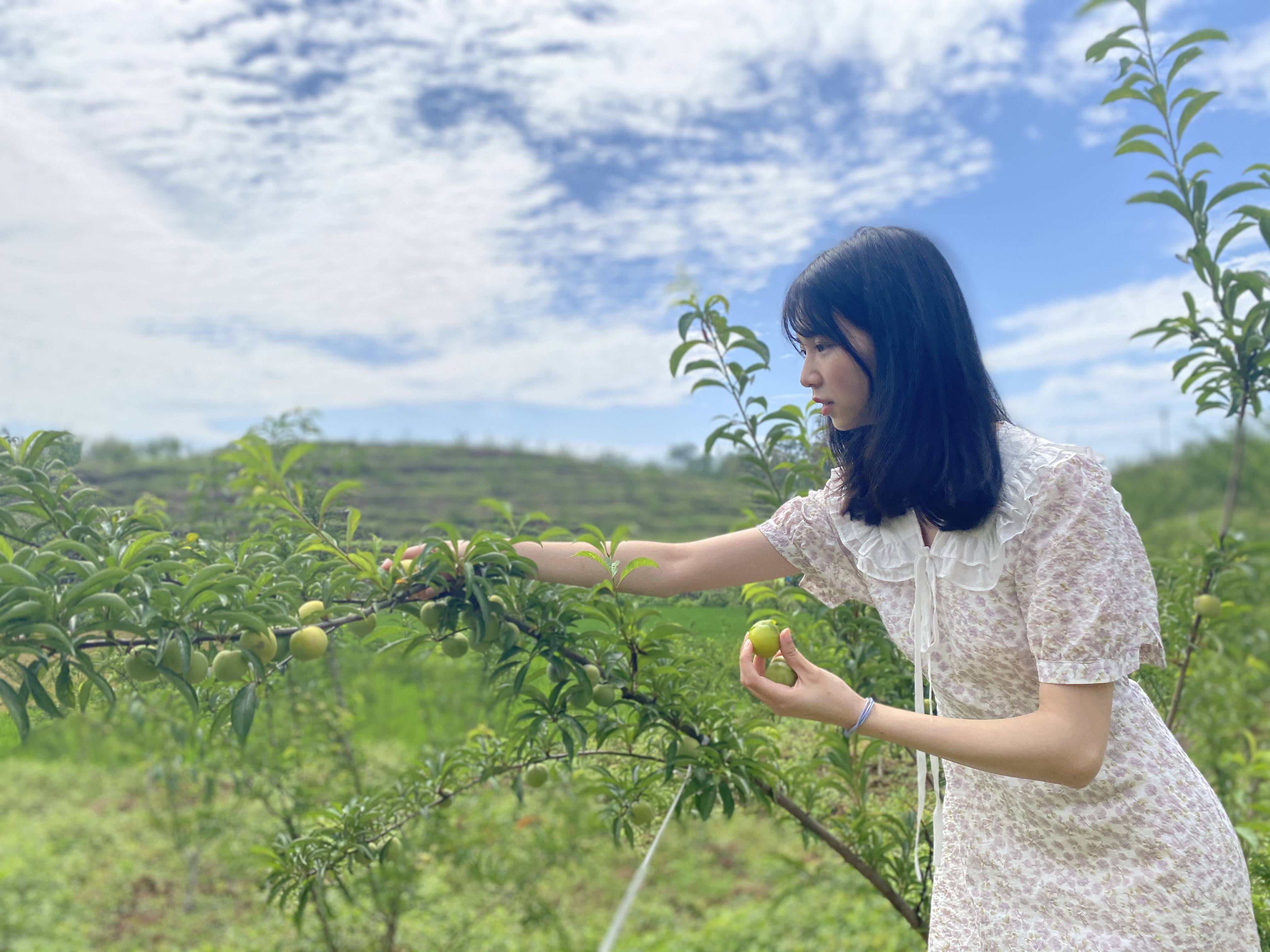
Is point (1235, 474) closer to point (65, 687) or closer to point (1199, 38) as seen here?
point (1199, 38)

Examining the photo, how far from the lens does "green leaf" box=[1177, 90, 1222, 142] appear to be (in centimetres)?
157

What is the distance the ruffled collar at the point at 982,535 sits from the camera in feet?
3.22

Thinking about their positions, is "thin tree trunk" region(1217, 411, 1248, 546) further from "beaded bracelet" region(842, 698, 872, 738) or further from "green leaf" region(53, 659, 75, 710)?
"green leaf" region(53, 659, 75, 710)

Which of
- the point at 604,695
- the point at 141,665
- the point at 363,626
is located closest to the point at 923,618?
the point at 604,695

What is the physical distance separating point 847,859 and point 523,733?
608mm

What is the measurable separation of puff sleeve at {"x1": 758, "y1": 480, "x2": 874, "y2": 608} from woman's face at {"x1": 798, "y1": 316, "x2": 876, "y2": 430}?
16 centimetres

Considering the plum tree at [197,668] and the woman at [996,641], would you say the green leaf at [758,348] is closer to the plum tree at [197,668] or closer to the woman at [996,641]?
the woman at [996,641]

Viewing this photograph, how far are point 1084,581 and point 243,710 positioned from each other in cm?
95

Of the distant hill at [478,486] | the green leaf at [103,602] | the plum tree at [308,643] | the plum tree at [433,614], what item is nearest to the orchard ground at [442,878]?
the distant hill at [478,486]

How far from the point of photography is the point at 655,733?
1.38m

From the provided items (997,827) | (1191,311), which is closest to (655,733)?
(997,827)

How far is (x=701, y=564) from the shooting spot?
126cm

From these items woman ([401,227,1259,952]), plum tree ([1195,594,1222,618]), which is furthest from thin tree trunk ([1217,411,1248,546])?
woman ([401,227,1259,952])

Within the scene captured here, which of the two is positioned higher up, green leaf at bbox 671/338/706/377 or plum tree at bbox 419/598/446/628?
green leaf at bbox 671/338/706/377
